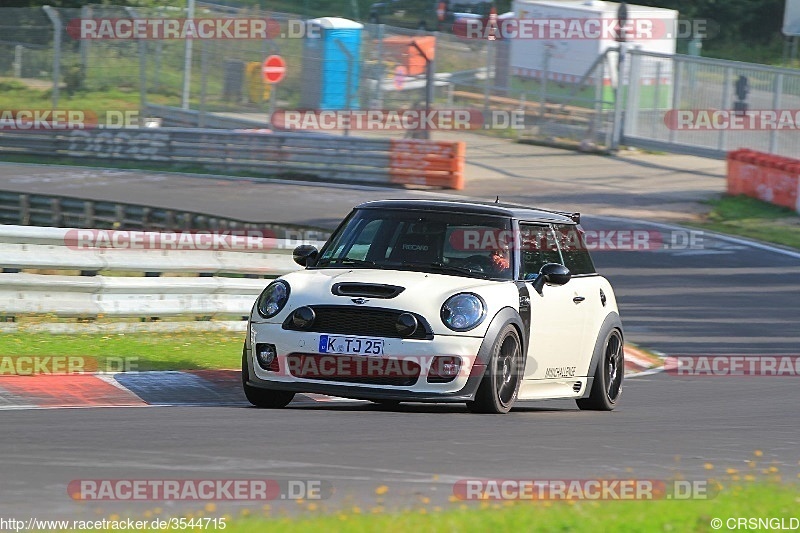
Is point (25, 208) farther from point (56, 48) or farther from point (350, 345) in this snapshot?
point (350, 345)

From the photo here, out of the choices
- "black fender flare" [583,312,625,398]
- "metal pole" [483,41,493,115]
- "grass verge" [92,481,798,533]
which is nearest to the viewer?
"grass verge" [92,481,798,533]

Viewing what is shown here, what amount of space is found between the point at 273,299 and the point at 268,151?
69.3 feet

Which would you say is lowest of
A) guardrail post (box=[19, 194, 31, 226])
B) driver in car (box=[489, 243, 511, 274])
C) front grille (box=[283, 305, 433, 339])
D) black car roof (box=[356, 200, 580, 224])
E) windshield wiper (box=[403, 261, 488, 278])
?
guardrail post (box=[19, 194, 31, 226])

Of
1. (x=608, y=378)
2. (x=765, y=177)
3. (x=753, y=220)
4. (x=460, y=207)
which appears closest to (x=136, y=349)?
(x=460, y=207)

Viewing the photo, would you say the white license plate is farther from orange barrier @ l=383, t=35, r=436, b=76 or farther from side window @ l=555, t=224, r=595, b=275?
orange barrier @ l=383, t=35, r=436, b=76

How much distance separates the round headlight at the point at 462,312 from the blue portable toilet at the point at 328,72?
24.0 metres

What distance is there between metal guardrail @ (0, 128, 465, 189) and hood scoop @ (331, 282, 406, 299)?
19.3 m

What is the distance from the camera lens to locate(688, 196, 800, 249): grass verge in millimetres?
23578

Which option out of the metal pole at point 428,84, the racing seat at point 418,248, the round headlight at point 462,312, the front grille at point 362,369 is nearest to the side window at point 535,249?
the racing seat at point 418,248

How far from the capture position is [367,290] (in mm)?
8586

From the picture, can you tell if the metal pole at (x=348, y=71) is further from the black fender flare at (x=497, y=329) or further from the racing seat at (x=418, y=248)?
the black fender flare at (x=497, y=329)

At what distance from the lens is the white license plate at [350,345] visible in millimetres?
8391

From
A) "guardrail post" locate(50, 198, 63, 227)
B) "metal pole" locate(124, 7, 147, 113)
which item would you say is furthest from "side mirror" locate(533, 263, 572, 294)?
"metal pole" locate(124, 7, 147, 113)

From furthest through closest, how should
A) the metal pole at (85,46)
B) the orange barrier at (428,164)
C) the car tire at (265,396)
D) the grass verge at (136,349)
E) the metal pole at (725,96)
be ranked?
the metal pole at (85,46), the metal pole at (725,96), the orange barrier at (428,164), the grass verge at (136,349), the car tire at (265,396)
